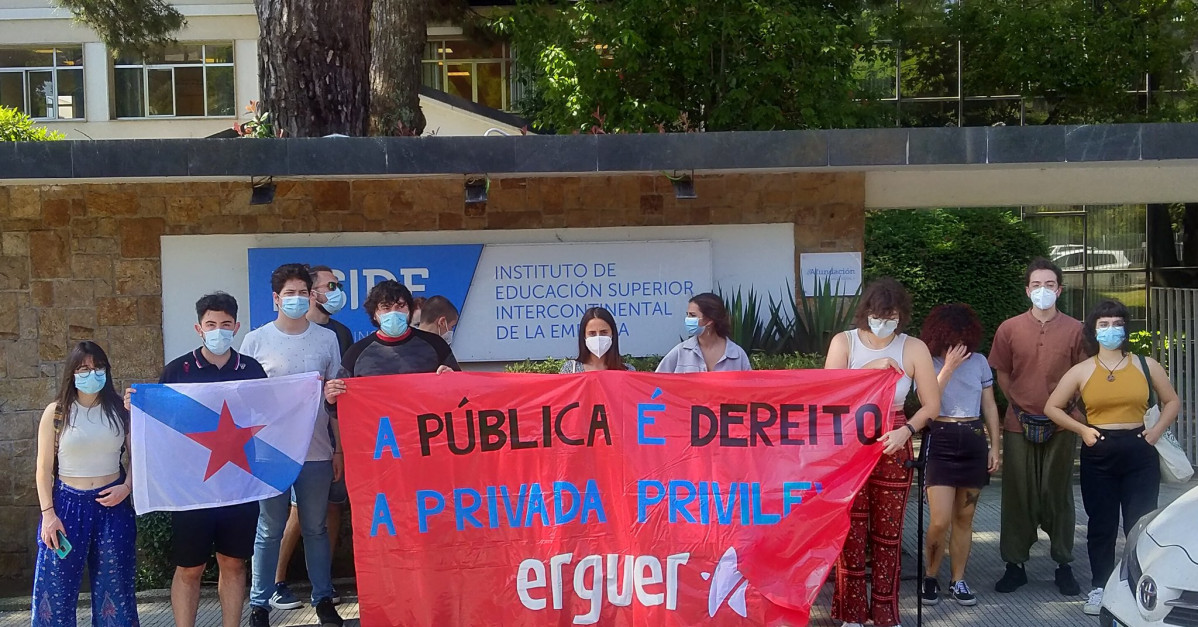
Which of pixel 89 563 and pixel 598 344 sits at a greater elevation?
pixel 598 344

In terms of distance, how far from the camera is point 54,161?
6531 mm

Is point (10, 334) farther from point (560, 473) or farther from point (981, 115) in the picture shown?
point (981, 115)

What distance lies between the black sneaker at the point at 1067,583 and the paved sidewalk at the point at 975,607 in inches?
2.1

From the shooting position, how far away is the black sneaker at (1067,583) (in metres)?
6.62

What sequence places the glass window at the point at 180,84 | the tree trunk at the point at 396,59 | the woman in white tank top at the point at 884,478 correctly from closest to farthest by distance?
the woman in white tank top at the point at 884,478, the tree trunk at the point at 396,59, the glass window at the point at 180,84

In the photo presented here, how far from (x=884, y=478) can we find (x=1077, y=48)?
455 inches

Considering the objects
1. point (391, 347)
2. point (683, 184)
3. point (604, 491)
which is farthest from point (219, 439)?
point (683, 184)

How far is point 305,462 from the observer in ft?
19.5

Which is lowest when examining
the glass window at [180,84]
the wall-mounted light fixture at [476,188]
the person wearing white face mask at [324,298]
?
the person wearing white face mask at [324,298]

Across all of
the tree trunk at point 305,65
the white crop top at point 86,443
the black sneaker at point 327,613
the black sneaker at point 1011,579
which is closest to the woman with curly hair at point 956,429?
the black sneaker at point 1011,579

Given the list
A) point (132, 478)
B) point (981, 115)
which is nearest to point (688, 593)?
point (132, 478)

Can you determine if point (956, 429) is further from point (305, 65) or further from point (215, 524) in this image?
point (305, 65)

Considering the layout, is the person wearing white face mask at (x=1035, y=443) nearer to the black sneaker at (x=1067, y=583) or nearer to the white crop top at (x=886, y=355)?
the black sneaker at (x=1067, y=583)

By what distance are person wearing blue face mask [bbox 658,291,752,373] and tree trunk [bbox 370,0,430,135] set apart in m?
9.16
